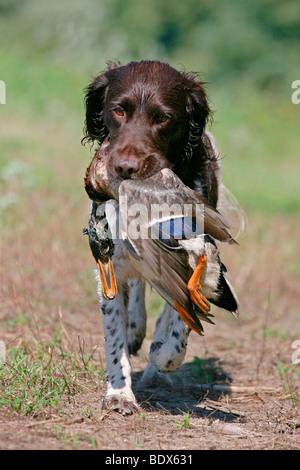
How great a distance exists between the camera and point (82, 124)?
1265 cm

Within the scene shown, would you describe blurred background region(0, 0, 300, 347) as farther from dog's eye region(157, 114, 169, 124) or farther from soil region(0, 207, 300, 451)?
dog's eye region(157, 114, 169, 124)

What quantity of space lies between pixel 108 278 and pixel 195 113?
3.66ft

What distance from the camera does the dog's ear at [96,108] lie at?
3.86m

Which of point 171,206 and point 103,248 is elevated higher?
point 171,206

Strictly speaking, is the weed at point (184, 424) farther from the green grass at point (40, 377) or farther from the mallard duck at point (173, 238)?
the green grass at point (40, 377)

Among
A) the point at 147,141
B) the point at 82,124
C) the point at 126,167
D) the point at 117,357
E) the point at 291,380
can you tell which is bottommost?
the point at 291,380

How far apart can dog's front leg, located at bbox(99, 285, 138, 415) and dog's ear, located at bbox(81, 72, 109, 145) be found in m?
0.88

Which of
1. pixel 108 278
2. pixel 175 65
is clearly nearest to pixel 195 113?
pixel 108 278

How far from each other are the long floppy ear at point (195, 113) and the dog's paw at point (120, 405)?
1.35 meters

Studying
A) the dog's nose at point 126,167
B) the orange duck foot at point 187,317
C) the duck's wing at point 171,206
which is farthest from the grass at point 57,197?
the dog's nose at point 126,167

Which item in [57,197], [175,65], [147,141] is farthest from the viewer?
[57,197]

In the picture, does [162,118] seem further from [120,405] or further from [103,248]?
[120,405]

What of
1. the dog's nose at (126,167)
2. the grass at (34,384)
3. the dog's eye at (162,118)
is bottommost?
the grass at (34,384)
